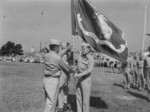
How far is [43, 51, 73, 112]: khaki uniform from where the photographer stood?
6.20m

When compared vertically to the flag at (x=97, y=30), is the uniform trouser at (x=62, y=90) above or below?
below

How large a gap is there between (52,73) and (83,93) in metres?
1.47

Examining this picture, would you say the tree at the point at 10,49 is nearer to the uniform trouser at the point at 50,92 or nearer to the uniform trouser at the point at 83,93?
the uniform trouser at the point at 83,93

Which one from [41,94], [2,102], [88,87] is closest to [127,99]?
[41,94]

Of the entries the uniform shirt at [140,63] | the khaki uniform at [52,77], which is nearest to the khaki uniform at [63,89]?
the khaki uniform at [52,77]

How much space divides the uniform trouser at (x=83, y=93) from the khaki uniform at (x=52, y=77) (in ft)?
4.01

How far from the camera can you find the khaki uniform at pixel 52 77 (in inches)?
244

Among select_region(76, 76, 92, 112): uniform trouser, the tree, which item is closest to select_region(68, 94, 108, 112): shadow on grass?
select_region(76, 76, 92, 112): uniform trouser

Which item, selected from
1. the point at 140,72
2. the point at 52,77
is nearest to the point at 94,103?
the point at 52,77

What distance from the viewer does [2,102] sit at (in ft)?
31.9

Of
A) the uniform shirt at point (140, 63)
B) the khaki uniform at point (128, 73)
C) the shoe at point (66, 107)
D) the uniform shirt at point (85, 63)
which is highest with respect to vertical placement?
the uniform shirt at point (85, 63)

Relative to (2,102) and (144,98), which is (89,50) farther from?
(144,98)

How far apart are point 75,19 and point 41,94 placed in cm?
470

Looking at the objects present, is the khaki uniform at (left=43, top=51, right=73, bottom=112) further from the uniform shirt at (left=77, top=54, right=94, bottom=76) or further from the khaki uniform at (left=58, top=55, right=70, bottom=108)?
the khaki uniform at (left=58, top=55, right=70, bottom=108)
